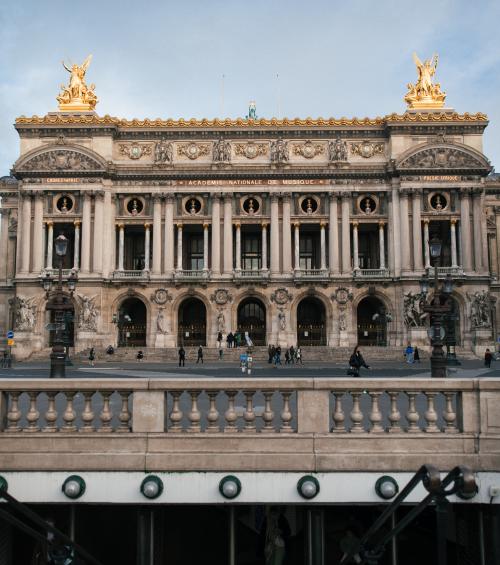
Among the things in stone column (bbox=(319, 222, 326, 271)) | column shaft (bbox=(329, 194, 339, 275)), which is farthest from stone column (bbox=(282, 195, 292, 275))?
column shaft (bbox=(329, 194, 339, 275))

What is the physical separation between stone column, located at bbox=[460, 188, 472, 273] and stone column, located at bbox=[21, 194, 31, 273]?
137 ft

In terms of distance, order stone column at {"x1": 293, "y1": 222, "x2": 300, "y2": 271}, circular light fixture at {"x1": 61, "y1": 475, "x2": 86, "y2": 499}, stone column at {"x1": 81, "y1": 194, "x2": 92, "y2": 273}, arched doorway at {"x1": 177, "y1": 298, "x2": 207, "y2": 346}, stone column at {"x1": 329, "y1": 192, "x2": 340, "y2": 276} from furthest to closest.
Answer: arched doorway at {"x1": 177, "y1": 298, "x2": 207, "y2": 346}
stone column at {"x1": 329, "y1": 192, "x2": 340, "y2": 276}
stone column at {"x1": 293, "y1": 222, "x2": 300, "y2": 271}
stone column at {"x1": 81, "y1": 194, "x2": 92, "y2": 273}
circular light fixture at {"x1": 61, "y1": 475, "x2": 86, "y2": 499}

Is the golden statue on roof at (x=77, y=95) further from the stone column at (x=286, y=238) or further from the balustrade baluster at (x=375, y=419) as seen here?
the balustrade baluster at (x=375, y=419)

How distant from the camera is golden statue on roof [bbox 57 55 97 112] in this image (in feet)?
199

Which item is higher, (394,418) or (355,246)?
(355,246)

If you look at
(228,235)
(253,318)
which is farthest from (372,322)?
(228,235)

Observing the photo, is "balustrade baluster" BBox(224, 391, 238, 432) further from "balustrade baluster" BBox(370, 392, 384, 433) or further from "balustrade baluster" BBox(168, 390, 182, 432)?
"balustrade baluster" BBox(370, 392, 384, 433)

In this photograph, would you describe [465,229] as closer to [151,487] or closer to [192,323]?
[192,323]

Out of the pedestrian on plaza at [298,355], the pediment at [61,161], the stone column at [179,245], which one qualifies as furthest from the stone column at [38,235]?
the pedestrian on plaza at [298,355]

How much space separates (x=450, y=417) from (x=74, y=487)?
5.40 meters

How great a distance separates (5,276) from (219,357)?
3038 cm

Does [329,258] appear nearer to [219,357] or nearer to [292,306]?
[292,306]

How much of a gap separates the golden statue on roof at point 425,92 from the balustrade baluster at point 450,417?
57.3 metres

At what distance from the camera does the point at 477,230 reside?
A: 186 feet
